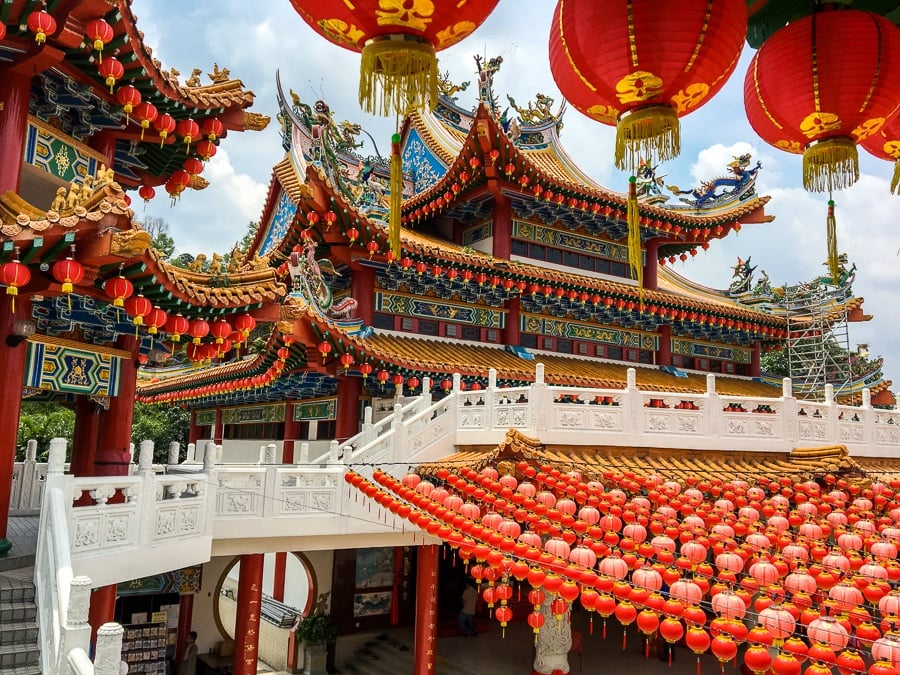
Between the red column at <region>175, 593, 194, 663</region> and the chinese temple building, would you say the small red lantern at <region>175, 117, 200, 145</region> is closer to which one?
the chinese temple building

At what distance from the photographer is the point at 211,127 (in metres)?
8.12

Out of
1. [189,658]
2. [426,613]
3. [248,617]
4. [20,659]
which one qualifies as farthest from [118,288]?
[189,658]

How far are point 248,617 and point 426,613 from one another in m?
2.58

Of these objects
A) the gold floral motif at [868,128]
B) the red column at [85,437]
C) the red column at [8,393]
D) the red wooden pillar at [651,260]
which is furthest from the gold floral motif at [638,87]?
the red wooden pillar at [651,260]

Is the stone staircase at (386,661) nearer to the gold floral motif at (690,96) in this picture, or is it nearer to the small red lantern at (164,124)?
the small red lantern at (164,124)

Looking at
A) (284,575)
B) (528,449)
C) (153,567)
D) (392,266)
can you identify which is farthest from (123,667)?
(284,575)

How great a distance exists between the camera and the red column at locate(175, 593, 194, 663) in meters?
12.8

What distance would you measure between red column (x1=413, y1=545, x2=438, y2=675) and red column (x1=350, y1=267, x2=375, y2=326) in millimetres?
4685

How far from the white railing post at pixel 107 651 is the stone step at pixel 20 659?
1.79 metres

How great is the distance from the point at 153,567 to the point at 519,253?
11043mm

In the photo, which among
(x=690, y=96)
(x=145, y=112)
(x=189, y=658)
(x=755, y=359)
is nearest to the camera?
(x=690, y=96)

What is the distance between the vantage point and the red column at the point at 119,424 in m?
7.55

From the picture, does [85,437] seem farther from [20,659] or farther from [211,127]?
[20,659]

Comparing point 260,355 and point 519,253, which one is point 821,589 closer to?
point 260,355
